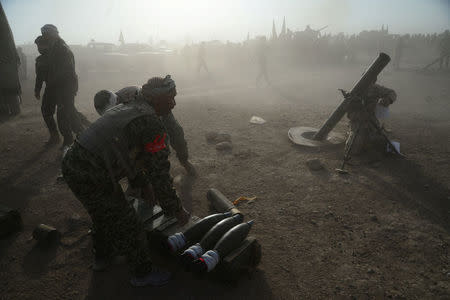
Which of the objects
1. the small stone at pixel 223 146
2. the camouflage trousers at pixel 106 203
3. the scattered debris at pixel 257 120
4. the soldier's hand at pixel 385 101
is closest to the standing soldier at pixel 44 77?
the small stone at pixel 223 146

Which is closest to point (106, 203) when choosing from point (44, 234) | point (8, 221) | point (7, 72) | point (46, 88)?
point (44, 234)

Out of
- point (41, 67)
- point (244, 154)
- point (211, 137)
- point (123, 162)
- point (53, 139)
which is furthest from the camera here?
point (211, 137)

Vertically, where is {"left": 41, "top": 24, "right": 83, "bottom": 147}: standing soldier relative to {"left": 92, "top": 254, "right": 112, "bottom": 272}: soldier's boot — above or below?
above

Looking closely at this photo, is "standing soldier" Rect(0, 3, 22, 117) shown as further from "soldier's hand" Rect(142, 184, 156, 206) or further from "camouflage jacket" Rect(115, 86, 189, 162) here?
"soldier's hand" Rect(142, 184, 156, 206)

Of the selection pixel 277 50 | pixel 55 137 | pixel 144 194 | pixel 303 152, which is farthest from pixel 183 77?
pixel 144 194

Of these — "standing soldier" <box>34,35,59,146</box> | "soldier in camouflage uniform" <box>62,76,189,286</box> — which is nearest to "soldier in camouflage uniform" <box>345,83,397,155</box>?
"soldier in camouflage uniform" <box>62,76,189,286</box>

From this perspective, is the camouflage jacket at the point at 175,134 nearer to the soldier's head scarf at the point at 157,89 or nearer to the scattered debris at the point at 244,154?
the scattered debris at the point at 244,154

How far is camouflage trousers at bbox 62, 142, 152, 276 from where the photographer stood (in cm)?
229

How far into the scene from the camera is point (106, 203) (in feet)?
7.95

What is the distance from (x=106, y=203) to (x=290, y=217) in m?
2.52

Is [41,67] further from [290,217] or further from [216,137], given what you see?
[290,217]

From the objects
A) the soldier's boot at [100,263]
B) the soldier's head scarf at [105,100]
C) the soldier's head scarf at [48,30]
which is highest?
the soldier's head scarf at [48,30]

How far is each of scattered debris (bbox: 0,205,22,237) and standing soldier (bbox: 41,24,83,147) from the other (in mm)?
2772

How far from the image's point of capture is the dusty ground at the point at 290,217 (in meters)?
2.84
